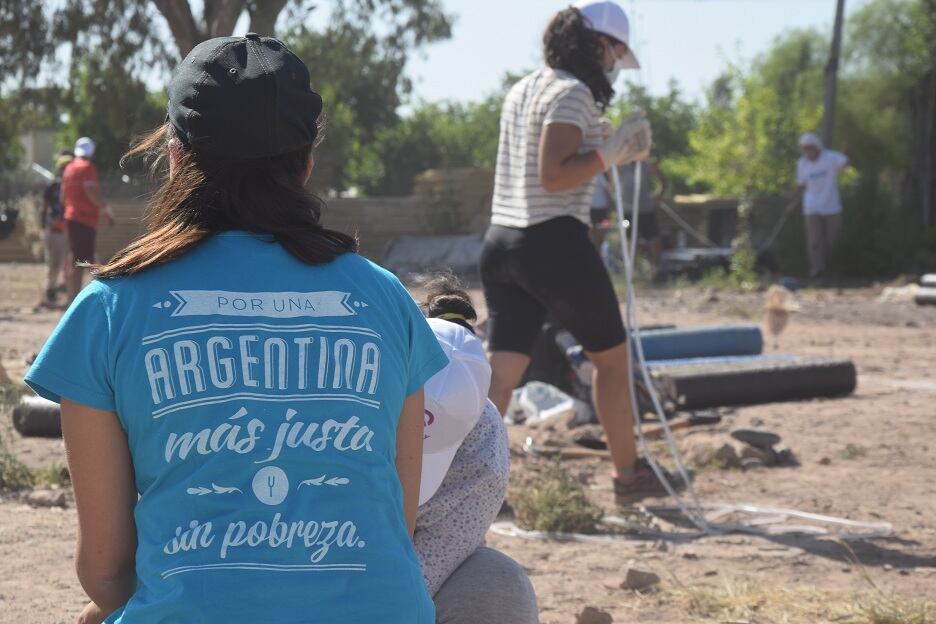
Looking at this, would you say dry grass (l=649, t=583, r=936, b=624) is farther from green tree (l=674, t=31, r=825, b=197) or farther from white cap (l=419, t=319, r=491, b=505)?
green tree (l=674, t=31, r=825, b=197)

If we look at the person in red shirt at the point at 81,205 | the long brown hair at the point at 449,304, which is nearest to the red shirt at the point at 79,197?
the person in red shirt at the point at 81,205

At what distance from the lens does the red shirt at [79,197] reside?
12.1 meters

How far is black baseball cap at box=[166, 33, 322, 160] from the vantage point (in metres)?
1.81

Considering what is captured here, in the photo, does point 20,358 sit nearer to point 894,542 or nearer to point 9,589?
point 9,589

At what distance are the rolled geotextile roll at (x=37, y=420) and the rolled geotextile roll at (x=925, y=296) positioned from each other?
33.0ft

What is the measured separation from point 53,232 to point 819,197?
29.6 ft

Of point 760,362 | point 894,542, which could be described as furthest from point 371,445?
point 760,362

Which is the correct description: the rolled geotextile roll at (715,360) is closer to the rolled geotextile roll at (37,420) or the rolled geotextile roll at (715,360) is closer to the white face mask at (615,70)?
the white face mask at (615,70)

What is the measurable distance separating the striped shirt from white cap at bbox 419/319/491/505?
2420mm

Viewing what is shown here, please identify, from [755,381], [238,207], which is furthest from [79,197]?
[238,207]

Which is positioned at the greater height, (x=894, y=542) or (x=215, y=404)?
(x=215, y=404)

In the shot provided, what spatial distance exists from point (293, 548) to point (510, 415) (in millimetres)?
5642

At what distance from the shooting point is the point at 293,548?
171cm

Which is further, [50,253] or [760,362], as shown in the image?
[50,253]
